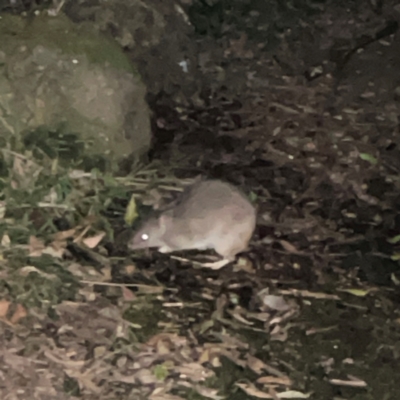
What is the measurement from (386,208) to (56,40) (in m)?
1.62

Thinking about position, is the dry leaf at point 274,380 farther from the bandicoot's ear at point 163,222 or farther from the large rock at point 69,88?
the large rock at point 69,88

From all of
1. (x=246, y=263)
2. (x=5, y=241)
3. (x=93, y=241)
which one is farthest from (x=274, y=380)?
(x=5, y=241)

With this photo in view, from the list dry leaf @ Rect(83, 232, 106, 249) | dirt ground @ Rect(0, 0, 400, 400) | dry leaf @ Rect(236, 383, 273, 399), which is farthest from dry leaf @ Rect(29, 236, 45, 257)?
dry leaf @ Rect(236, 383, 273, 399)

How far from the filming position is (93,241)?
2484 millimetres

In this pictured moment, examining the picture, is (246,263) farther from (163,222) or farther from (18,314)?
(18,314)

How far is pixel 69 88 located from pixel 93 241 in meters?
0.71

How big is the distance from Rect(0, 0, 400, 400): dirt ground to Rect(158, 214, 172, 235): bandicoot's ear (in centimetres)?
15

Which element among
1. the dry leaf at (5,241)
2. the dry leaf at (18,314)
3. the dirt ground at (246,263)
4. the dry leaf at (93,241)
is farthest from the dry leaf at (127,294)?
the dry leaf at (5,241)

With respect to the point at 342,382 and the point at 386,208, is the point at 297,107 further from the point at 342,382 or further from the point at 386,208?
the point at 342,382

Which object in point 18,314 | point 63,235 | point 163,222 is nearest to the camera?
point 18,314

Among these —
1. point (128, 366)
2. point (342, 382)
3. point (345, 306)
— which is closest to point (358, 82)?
point (345, 306)

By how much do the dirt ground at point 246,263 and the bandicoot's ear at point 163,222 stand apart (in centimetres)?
15

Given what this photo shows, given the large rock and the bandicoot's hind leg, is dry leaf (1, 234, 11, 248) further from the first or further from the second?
the bandicoot's hind leg

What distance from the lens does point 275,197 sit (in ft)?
9.03
